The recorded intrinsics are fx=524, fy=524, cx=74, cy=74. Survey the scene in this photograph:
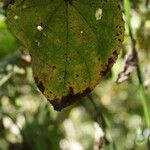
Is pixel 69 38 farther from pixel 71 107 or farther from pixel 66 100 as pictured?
pixel 71 107

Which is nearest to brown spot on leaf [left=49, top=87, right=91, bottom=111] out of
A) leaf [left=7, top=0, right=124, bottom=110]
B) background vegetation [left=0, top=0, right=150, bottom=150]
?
leaf [left=7, top=0, right=124, bottom=110]

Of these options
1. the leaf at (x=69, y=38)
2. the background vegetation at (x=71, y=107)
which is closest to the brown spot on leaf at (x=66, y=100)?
the leaf at (x=69, y=38)

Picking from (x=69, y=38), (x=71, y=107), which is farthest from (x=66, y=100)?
→ (x=71, y=107)

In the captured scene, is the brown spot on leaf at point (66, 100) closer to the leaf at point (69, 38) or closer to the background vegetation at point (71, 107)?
the leaf at point (69, 38)

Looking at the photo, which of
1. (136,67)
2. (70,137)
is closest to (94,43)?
(136,67)

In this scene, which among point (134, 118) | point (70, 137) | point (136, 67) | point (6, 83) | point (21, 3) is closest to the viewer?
point (21, 3)

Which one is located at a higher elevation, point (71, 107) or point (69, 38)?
point (69, 38)

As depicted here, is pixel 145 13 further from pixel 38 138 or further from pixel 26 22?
pixel 26 22
